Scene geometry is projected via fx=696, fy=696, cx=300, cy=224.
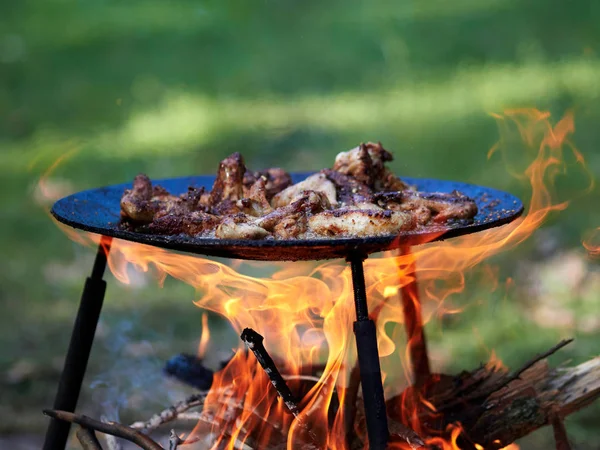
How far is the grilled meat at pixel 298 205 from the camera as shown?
2.37 m

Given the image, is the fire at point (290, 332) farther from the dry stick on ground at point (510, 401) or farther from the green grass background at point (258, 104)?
the green grass background at point (258, 104)

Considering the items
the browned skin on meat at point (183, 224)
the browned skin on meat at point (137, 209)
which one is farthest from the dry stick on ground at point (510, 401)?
the browned skin on meat at point (137, 209)

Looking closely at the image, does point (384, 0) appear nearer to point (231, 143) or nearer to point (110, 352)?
point (231, 143)

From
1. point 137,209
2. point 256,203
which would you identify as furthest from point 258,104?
point 137,209

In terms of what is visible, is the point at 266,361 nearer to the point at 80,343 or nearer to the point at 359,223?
the point at 359,223

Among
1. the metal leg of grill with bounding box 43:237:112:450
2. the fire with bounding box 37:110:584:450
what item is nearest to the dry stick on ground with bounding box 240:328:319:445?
the fire with bounding box 37:110:584:450

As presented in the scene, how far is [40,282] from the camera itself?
5.99 metres

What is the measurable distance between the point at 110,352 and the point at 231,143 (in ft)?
7.47

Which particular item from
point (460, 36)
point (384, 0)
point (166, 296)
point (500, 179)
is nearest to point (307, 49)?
point (384, 0)

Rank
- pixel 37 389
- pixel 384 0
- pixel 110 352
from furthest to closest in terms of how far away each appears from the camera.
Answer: pixel 384 0 < pixel 110 352 < pixel 37 389

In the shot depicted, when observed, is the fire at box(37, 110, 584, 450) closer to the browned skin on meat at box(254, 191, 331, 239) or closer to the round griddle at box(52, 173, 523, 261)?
the round griddle at box(52, 173, 523, 261)

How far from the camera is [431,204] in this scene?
2.71 m

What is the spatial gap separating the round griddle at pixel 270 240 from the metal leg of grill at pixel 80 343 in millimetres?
217

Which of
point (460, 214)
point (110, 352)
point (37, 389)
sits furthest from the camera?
point (110, 352)
